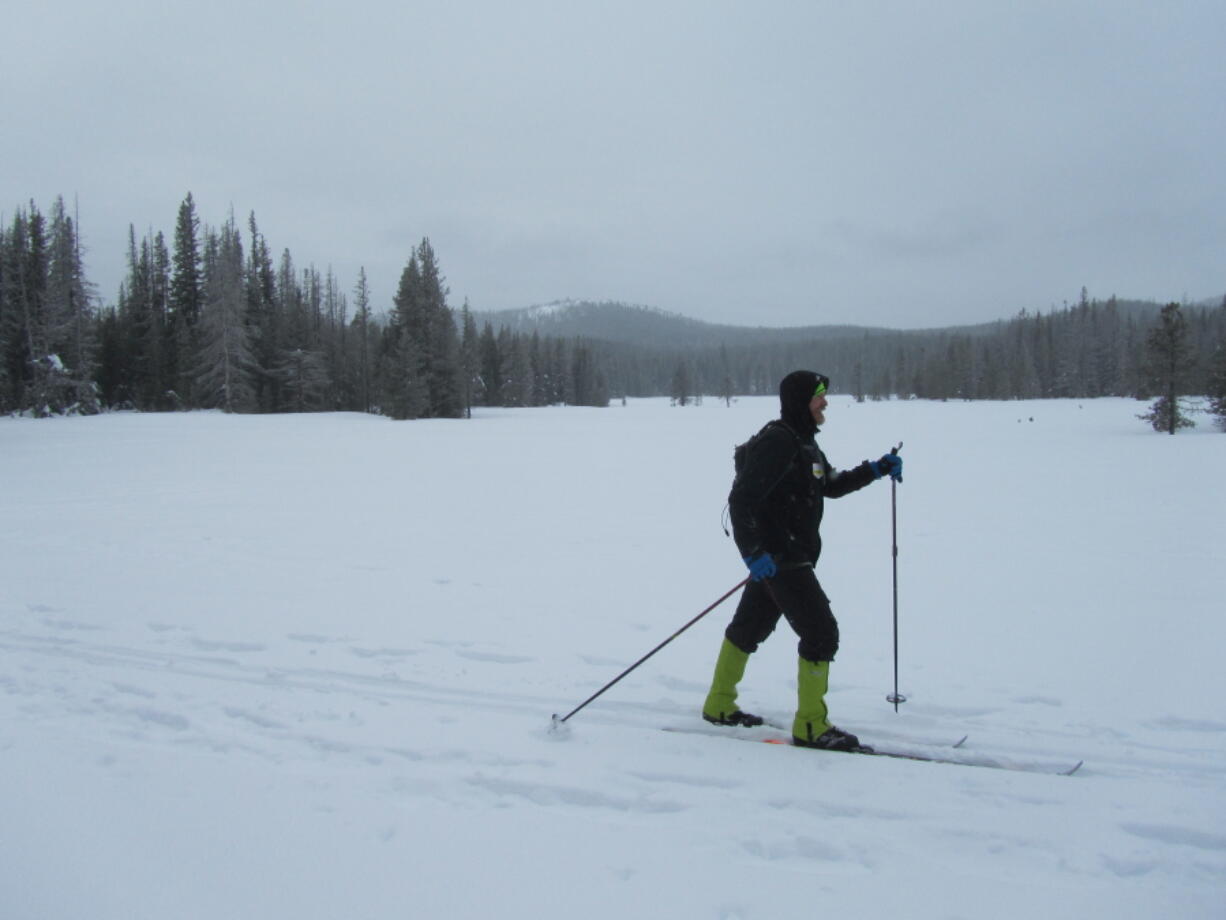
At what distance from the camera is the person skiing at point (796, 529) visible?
3996 mm

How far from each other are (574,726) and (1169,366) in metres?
34.8

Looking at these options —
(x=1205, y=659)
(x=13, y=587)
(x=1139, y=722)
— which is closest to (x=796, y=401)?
(x=1139, y=722)

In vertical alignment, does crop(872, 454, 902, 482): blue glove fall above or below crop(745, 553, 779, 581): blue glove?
above

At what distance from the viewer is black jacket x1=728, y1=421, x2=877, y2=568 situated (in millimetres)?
3992

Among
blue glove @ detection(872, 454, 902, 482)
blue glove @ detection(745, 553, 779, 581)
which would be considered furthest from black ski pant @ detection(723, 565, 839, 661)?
blue glove @ detection(872, 454, 902, 482)

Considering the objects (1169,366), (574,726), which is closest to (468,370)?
(1169,366)

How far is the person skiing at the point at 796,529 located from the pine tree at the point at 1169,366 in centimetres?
3232

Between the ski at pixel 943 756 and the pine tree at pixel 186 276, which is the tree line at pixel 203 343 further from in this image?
the ski at pixel 943 756

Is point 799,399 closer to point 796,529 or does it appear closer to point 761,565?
point 796,529

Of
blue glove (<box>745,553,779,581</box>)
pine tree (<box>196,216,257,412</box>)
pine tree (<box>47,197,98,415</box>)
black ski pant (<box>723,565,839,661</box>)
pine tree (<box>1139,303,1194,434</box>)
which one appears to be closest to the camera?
blue glove (<box>745,553,779,581</box>)

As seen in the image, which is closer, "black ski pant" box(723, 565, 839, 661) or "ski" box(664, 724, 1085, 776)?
"ski" box(664, 724, 1085, 776)

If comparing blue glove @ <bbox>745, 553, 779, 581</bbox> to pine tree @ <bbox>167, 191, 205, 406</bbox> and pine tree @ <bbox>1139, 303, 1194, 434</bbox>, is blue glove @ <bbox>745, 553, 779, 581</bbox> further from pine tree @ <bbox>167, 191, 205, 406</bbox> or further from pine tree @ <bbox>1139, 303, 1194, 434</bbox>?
pine tree @ <bbox>167, 191, 205, 406</bbox>

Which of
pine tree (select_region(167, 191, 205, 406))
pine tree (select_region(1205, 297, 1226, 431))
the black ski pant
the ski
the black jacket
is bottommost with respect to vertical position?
the ski

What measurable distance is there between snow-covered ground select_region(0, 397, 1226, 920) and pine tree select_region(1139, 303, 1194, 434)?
22.9m
